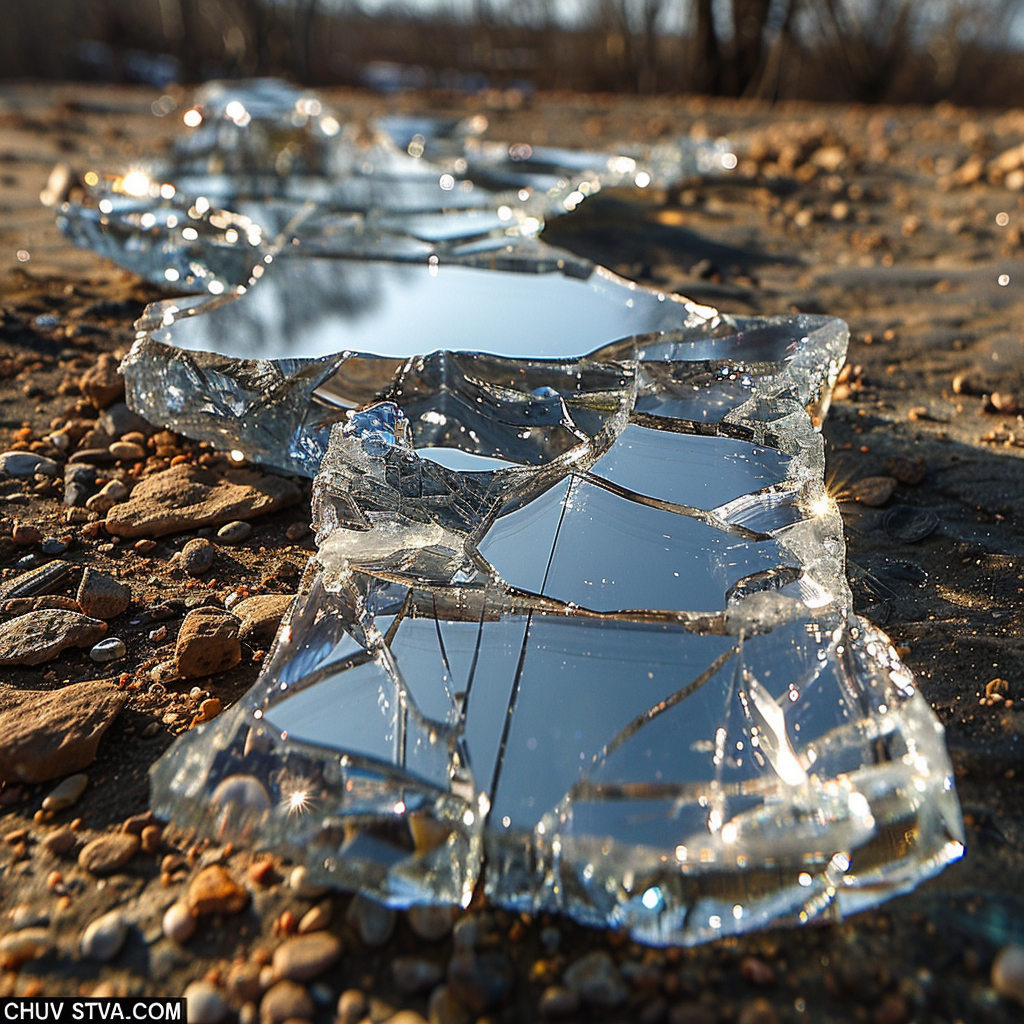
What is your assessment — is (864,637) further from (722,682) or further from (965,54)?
(965,54)

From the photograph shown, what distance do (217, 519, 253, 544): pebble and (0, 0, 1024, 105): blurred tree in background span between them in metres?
10.3

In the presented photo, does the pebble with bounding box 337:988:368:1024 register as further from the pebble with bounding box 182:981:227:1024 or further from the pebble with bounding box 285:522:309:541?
the pebble with bounding box 285:522:309:541

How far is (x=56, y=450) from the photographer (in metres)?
2.31

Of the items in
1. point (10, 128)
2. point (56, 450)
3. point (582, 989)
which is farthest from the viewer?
point (10, 128)

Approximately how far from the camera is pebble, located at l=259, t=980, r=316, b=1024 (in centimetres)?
105

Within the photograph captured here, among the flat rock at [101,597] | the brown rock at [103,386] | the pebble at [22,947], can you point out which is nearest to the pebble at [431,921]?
the pebble at [22,947]

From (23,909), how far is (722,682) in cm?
106

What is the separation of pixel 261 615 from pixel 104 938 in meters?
0.68

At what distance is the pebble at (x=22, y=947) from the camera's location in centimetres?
113

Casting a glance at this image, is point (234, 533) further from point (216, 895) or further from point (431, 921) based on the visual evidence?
point (431, 921)

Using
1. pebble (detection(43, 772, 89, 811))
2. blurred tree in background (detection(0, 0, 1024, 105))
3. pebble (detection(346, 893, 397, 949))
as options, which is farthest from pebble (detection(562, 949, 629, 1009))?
blurred tree in background (detection(0, 0, 1024, 105))

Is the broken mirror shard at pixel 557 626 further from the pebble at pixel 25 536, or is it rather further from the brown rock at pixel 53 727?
the pebble at pixel 25 536

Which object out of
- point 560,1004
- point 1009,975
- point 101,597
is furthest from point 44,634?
point 1009,975

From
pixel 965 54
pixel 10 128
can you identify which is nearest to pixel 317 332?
pixel 10 128
